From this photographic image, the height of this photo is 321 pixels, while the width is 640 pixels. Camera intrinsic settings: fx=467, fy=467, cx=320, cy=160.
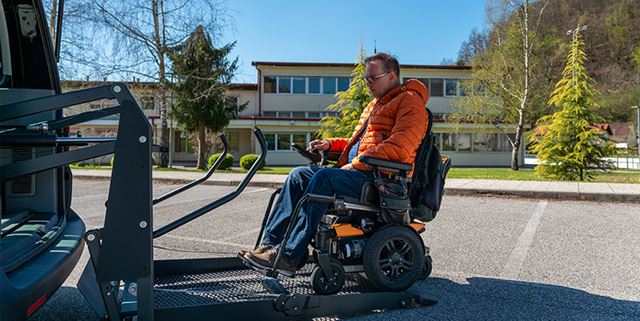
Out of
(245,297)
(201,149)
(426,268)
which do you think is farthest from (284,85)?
(245,297)

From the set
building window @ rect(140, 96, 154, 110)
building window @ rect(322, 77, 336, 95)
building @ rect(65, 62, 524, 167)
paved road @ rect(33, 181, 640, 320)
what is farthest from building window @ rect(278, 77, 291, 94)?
paved road @ rect(33, 181, 640, 320)

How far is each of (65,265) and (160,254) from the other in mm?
2420

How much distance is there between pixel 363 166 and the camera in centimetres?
340

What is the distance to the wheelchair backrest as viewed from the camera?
11.6ft

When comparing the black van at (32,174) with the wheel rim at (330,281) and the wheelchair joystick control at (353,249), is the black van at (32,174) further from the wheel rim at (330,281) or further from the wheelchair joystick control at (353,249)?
the wheelchair joystick control at (353,249)

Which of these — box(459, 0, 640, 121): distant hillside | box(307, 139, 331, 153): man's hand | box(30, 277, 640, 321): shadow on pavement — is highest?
box(459, 0, 640, 121): distant hillside

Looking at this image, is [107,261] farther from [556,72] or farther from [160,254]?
[556,72]

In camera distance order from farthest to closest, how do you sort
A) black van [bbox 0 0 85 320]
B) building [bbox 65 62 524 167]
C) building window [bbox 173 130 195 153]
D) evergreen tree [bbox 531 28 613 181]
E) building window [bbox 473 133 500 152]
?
building window [bbox 173 130 195 153], building [bbox 65 62 524 167], building window [bbox 473 133 500 152], evergreen tree [bbox 531 28 613 181], black van [bbox 0 0 85 320]

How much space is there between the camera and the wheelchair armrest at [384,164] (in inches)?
121

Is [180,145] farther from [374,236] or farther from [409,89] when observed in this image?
[374,236]

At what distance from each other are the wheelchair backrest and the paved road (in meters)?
0.65

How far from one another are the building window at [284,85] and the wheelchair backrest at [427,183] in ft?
108

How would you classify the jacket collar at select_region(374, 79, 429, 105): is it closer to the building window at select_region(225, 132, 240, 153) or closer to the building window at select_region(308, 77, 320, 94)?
the building window at select_region(225, 132, 240, 153)

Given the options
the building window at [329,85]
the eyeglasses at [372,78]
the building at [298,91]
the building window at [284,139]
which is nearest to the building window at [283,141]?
the building window at [284,139]
